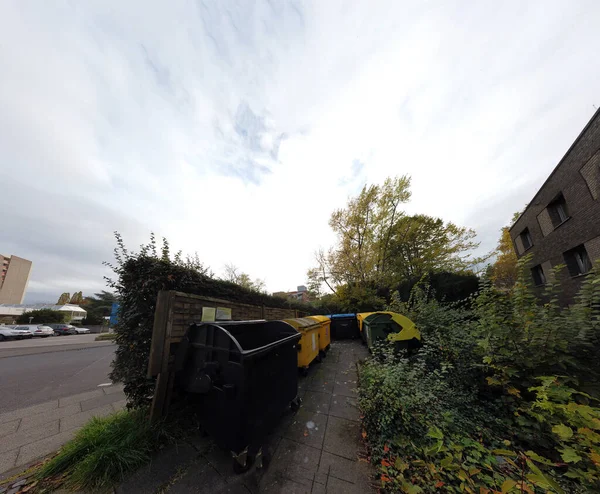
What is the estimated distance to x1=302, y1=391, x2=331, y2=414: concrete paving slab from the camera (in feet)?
11.4

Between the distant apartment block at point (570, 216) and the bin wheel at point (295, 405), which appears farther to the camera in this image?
the distant apartment block at point (570, 216)

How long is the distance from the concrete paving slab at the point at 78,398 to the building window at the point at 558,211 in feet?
58.1

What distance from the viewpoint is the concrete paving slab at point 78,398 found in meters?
4.43

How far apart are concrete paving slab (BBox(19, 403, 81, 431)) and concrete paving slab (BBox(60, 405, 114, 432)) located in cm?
21

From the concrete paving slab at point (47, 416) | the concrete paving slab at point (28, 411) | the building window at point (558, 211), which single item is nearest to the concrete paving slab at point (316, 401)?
the concrete paving slab at point (47, 416)

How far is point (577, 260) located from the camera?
856 cm

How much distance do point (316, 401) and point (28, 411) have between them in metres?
5.82

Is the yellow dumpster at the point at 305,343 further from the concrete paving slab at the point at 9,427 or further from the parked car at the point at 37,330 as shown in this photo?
the parked car at the point at 37,330

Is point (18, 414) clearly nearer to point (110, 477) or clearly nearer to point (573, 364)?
point (110, 477)

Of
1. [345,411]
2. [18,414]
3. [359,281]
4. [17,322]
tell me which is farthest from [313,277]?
[17,322]

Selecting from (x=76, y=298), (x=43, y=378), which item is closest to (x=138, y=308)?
(x=43, y=378)

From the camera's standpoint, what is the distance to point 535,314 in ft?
9.67

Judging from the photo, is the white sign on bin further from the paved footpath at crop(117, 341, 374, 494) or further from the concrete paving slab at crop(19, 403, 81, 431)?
the concrete paving slab at crop(19, 403, 81, 431)

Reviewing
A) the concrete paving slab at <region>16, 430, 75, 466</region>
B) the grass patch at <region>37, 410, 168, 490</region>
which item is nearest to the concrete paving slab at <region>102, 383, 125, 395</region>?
the concrete paving slab at <region>16, 430, 75, 466</region>
